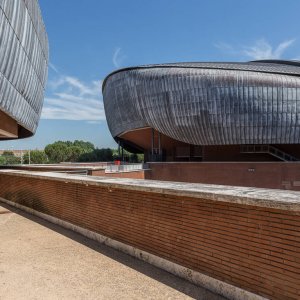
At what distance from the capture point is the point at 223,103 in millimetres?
37812

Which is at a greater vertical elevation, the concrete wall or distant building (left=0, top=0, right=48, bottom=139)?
distant building (left=0, top=0, right=48, bottom=139)

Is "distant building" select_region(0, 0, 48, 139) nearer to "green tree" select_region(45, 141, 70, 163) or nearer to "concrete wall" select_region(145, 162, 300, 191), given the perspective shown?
"concrete wall" select_region(145, 162, 300, 191)

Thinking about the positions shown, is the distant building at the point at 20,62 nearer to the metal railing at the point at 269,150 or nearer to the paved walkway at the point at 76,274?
the paved walkway at the point at 76,274

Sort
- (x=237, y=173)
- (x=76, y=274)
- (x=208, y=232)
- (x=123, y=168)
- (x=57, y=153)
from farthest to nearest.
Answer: (x=57, y=153) < (x=237, y=173) < (x=123, y=168) < (x=76, y=274) < (x=208, y=232)

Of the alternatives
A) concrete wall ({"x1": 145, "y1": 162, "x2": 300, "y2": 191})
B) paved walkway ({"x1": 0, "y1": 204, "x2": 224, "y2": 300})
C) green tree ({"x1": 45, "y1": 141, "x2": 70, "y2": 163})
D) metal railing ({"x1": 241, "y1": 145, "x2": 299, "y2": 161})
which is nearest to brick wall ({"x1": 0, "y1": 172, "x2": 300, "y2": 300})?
paved walkway ({"x1": 0, "y1": 204, "x2": 224, "y2": 300})

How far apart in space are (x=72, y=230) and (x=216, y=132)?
29.4 metres

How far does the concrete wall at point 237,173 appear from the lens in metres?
32.8

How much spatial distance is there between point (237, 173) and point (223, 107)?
817 cm

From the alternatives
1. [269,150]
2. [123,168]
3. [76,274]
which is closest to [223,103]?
[269,150]

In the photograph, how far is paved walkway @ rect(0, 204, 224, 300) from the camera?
20.4 feet

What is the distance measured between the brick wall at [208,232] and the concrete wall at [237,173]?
2486 centimetres

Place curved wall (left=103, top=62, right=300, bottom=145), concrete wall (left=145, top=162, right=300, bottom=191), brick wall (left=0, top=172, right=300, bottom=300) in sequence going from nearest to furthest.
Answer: brick wall (left=0, top=172, right=300, bottom=300) → concrete wall (left=145, top=162, right=300, bottom=191) → curved wall (left=103, top=62, right=300, bottom=145)

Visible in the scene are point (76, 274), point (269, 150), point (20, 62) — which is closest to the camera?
point (76, 274)

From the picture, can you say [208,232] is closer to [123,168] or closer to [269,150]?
[123,168]
